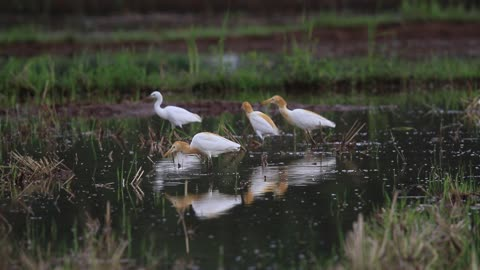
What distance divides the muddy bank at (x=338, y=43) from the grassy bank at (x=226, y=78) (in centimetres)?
521

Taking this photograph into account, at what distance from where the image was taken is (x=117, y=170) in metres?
11.5

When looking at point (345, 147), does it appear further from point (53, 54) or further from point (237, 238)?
point (53, 54)

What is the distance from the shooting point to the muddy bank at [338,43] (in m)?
26.6

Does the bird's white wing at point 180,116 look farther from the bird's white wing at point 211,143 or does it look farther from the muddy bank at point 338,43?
the muddy bank at point 338,43

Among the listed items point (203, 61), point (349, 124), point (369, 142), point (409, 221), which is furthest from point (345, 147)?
point (203, 61)

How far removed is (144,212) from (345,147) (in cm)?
418

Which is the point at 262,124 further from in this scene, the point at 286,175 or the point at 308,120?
the point at 286,175

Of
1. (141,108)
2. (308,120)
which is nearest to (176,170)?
(308,120)

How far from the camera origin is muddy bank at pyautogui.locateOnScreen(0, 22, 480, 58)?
26.6 metres

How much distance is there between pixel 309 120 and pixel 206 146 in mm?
2148

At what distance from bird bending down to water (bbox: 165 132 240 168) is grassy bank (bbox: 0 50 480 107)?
6368 mm

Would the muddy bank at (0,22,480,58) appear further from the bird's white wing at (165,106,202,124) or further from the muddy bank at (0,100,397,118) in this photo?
the bird's white wing at (165,106,202,124)

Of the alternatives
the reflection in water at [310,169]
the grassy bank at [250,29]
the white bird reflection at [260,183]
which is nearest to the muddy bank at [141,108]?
the reflection in water at [310,169]

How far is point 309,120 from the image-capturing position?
44.9 feet
